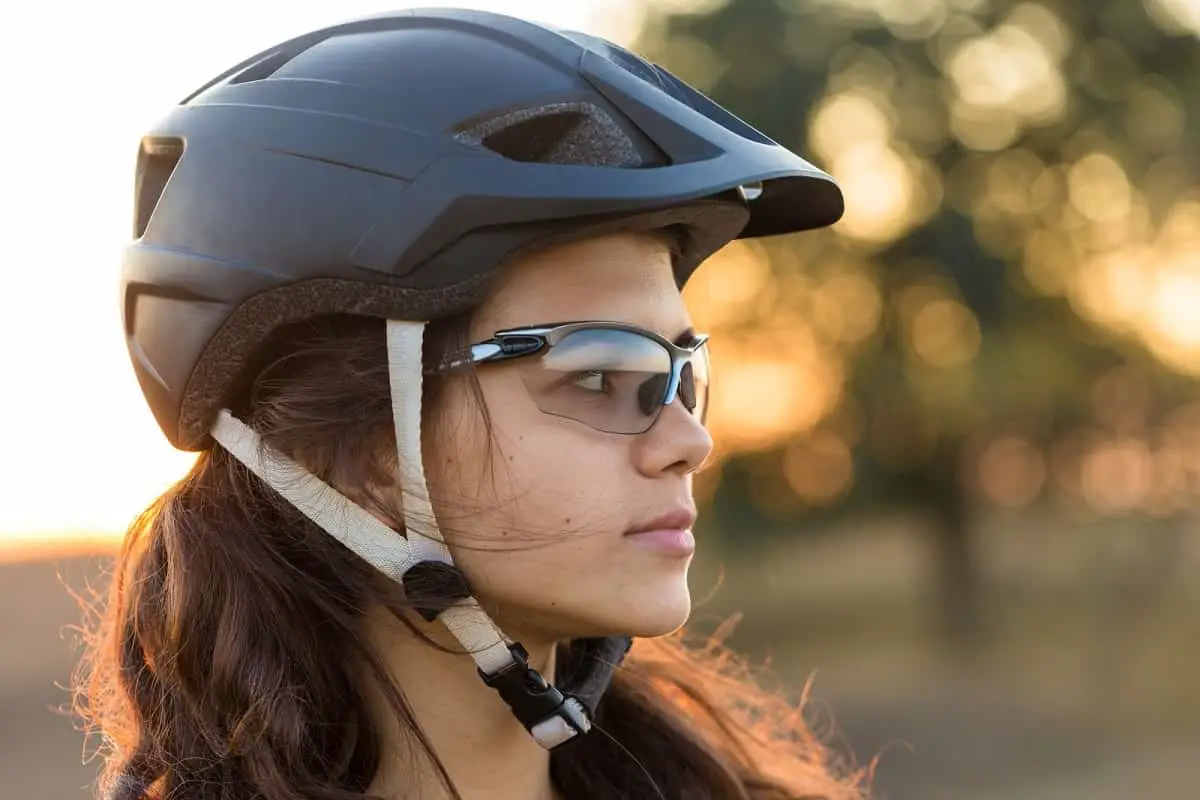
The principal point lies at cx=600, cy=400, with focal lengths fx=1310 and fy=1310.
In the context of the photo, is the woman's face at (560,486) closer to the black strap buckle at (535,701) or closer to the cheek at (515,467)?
the cheek at (515,467)

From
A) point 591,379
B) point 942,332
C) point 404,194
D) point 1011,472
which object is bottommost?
point 1011,472

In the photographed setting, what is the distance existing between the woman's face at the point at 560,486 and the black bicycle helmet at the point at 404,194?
0.23ft

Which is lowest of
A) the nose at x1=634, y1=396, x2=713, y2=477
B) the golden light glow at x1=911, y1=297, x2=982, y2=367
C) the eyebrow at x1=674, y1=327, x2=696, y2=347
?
the golden light glow at x1=911, y1=297, x2=982, y2=367

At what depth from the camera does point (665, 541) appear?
2385mm

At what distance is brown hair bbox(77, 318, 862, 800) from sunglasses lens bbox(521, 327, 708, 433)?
190 millimetres

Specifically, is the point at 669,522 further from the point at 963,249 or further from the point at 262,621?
the point at 963,249

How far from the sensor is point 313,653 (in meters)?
2.45

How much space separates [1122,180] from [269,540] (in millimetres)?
14919

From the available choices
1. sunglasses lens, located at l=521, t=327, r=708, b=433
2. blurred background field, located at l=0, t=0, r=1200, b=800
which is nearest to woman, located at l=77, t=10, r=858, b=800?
sunglasses lens, located at l=521, t=327, r=708, b=433

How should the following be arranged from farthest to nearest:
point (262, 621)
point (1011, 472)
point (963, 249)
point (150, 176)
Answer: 1. point (1011, 472)
2. point (963, 249)
3. point (150, 176)
4. point (262, 621)

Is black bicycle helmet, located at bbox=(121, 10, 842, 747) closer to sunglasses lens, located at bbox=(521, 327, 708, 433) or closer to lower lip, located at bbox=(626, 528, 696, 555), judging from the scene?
sunglasses lens, located at bbox=(521, 327, 708, 433)

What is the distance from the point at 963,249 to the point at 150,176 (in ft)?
44.0

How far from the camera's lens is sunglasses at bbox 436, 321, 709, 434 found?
2.34 metres

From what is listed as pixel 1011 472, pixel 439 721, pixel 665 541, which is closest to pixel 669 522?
pixel 665 541
